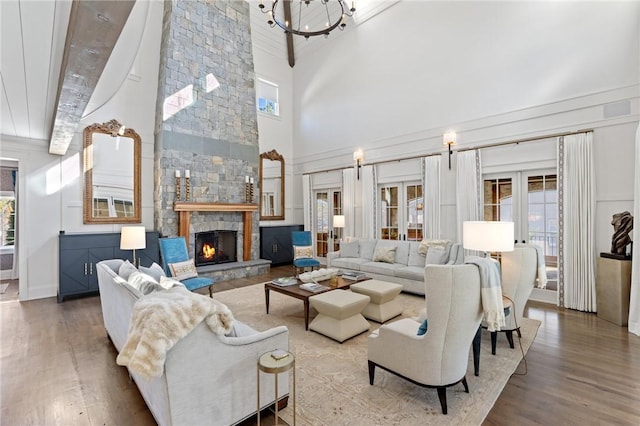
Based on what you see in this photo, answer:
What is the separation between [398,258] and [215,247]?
4.16 meters

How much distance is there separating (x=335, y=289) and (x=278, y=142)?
5701 mm

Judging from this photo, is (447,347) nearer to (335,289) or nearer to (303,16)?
(335,289)

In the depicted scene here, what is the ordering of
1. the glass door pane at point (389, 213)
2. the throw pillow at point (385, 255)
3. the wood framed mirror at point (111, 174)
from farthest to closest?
the glass door pane at point (389, 213) → the throw pillow at point (385, 255) → the wood framed mirror at point (111, 174)

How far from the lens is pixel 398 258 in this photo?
18.7ft

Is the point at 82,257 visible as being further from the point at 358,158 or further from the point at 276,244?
the point at 358,158

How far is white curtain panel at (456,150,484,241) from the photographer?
5.30 meters

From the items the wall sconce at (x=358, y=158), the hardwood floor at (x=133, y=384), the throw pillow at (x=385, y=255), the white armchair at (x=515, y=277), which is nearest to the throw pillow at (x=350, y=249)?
the throw pillow at (x=385, y=255)

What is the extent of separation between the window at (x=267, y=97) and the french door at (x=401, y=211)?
13.2 ft

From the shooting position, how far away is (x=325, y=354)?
3061mm

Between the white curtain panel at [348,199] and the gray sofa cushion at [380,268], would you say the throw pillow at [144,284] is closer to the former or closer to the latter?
the gray sofa cushion at [380,268]

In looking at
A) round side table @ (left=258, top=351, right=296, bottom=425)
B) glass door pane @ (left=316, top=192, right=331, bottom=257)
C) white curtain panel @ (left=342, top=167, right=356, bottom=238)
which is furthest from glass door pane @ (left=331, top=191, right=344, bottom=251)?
round side table @ (left=258, top=351, right=296, bottom=425)

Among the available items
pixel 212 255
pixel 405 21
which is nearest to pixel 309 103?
pixel 405 21

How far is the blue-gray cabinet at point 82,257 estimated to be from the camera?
489cm

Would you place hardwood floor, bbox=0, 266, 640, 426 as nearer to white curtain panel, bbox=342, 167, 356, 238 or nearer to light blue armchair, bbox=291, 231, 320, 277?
light blue armchair, bbox=291, 231, 320, 277
